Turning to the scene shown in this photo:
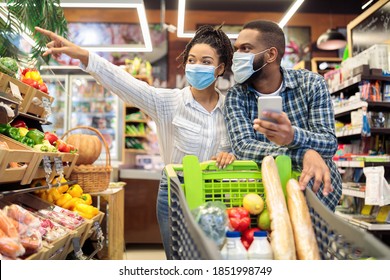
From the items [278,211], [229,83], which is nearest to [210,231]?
[278,211]

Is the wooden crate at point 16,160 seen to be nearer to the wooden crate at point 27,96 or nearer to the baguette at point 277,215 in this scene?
the wooden crate at point 27,96

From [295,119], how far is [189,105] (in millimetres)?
498

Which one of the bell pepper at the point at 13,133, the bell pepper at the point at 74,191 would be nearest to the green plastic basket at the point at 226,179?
the bell pepper at the point at 13,133

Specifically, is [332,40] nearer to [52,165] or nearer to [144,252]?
[144,252]

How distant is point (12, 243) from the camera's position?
1271mm

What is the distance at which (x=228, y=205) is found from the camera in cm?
144

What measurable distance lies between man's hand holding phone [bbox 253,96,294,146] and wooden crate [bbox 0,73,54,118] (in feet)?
3.60

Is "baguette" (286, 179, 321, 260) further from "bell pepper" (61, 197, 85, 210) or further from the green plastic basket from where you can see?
"bell pepper" (61, 197, 85, 210)

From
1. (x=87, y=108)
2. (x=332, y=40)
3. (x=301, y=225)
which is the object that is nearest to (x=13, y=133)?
(x=301, y=225)

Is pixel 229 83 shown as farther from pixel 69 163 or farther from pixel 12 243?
pixel 12 243

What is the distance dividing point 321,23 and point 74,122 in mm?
5199

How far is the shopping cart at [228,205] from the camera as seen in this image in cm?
94
